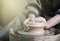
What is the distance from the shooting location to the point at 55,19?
0.50m

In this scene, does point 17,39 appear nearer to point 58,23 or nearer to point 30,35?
→ point 30,35

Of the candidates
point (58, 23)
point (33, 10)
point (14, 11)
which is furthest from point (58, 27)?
point (14, 11)

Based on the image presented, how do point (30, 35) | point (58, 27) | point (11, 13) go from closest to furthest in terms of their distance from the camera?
point (30, 35) < point (58, 27) < point (11, 13)

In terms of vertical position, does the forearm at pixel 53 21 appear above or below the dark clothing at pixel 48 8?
below

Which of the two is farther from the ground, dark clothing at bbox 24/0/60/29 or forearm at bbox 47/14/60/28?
dark clothing at bbox 24/0/60/29

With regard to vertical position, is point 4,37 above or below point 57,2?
below

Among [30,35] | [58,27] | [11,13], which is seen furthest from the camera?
[11,13]

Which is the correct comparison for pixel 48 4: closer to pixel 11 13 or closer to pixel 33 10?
pixel 33 10

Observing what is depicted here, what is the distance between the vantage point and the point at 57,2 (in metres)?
0.56

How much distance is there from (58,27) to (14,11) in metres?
0.43

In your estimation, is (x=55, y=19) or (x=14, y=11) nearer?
(x=55, y=19)

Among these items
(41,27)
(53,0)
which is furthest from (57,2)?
(41,27)

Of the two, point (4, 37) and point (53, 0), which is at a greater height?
point (53, 0)

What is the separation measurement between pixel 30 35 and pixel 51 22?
0.11 meters
